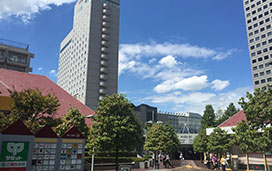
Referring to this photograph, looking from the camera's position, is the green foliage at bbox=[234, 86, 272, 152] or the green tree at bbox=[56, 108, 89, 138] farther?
the green tree at bbox=[56, 108, 89, 138]

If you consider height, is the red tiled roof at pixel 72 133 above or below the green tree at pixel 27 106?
below

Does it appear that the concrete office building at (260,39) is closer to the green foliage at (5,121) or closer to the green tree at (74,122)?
the green tree at (74,122)

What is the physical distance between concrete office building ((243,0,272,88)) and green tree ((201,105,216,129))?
108ft

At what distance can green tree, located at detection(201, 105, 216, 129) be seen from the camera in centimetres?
6469

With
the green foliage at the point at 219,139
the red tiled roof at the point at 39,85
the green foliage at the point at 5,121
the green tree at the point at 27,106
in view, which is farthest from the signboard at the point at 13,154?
the green foliage at the point at 219,139

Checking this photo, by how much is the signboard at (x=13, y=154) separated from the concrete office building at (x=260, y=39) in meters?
91.6

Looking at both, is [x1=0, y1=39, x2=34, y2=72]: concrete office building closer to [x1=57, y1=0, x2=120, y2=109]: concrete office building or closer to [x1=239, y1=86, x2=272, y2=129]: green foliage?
[x1=57, y1=0, x2=120, y2=109]: concrete office building

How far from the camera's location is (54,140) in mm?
11891

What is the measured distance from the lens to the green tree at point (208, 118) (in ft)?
212

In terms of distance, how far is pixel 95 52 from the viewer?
7894 cm

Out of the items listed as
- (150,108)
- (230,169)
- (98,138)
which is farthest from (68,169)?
(150,108)

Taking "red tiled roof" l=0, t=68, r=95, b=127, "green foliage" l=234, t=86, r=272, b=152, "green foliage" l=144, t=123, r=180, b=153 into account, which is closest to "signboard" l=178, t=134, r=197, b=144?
"green foliage" l=144, t=123, r=180, b=153

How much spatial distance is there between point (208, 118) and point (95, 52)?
4306 centimetres

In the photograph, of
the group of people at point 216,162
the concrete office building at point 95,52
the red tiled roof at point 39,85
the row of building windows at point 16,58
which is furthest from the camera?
the concrete office building at point 95,52
